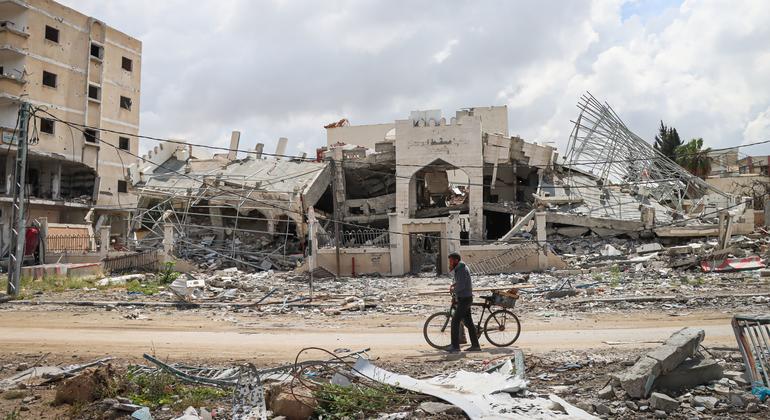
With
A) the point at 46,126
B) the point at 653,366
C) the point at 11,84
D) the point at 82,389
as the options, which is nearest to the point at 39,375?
the point at 82,389

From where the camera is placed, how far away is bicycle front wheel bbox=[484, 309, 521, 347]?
31.3 ft

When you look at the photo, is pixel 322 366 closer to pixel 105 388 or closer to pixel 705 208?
pixel 105 388

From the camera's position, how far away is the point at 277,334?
11.8m

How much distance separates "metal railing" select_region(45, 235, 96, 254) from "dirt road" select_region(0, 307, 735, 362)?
15.1m

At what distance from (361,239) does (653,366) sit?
80.2 feet

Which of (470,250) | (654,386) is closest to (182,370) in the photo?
(654,386)

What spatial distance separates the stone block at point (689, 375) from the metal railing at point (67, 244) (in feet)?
94.2

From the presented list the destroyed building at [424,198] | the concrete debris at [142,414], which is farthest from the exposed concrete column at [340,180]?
the concrete debris at [142,414]

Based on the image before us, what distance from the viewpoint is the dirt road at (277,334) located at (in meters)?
9.51

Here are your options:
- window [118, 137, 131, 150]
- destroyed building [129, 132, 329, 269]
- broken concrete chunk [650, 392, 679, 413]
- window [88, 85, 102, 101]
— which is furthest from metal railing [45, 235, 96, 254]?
broken concrete chunk [650, 392, 679, 413]

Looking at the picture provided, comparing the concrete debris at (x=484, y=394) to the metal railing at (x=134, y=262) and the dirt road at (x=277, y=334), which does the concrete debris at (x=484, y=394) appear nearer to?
the dirt road at (x=277, y=334)

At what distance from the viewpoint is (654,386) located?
6156mm

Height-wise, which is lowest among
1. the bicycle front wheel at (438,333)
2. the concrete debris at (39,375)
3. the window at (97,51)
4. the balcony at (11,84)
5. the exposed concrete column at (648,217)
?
the concrete debris at (39,375)

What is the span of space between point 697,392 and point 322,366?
4196mm
